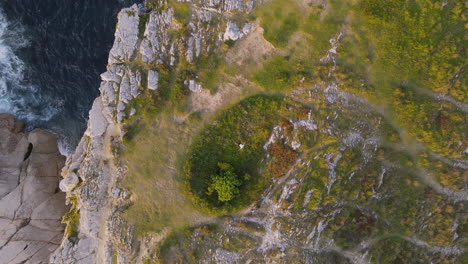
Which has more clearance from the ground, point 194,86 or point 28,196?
point 194,86

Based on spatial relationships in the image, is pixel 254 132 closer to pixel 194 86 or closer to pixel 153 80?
pixel 194 86

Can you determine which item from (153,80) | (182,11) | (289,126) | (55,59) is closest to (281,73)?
(289,126)

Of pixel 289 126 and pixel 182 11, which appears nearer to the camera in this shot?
pixel 289 126

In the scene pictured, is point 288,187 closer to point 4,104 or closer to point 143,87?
point 143,87

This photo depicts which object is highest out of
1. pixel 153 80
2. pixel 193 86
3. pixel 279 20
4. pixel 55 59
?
pixel 279 20

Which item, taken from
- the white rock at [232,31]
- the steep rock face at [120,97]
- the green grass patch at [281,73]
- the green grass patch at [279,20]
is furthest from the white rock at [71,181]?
the green grass patch at [279,20]

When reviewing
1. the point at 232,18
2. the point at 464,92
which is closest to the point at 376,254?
the point at 464,92

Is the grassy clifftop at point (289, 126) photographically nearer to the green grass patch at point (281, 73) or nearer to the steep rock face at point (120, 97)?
the green grass patch at point (281, 73)
